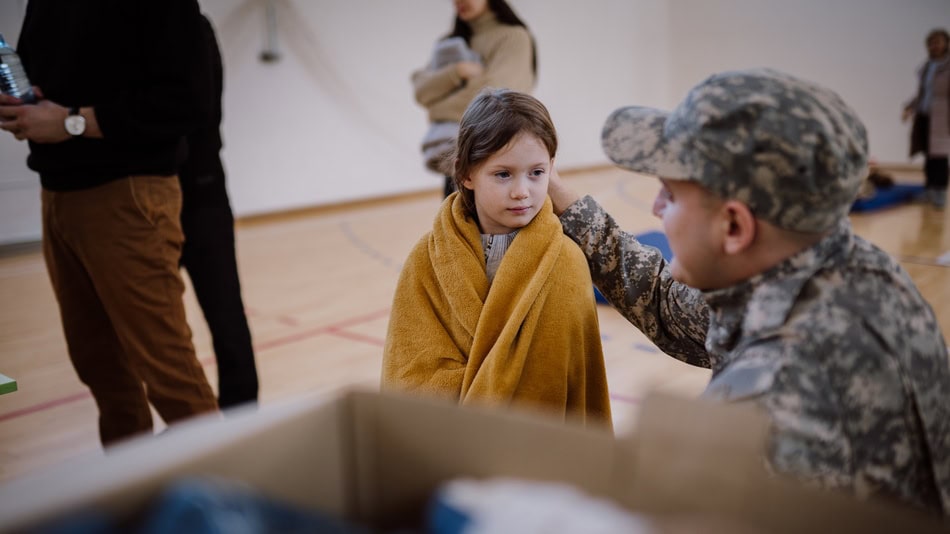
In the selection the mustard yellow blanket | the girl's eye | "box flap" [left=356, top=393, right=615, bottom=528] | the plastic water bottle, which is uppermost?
the plastic water bottle

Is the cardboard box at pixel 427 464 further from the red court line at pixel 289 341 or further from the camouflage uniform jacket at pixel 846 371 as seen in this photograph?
the red court line at pixel 289 341

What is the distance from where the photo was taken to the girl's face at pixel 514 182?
1653 mm

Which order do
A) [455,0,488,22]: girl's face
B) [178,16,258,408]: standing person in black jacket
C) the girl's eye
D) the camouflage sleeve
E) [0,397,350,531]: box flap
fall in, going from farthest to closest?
[455,0,488,22]: girl's face < [178,16,258,408]: standing person in black jacket < the camouflage sleeve < the girl's eye < [0,397,350,531]: box flap

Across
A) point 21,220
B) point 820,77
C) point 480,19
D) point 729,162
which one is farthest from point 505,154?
point 820,77

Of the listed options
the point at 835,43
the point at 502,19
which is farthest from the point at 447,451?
the point at 835,43

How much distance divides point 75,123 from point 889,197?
7.58 metres

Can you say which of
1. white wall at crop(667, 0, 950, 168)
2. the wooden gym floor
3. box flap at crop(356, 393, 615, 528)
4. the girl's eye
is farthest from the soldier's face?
white wall at crop(667, 0, 950, 168)

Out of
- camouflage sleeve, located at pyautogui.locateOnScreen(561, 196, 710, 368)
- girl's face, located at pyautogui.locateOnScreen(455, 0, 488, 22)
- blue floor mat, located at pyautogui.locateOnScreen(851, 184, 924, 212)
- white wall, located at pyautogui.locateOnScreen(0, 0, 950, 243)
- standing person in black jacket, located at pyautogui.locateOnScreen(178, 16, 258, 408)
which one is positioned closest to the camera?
camouflage sleeve, located at pyautogui.locateOnScreen(561, 196, 710, 368)

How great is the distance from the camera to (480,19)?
3.13 m

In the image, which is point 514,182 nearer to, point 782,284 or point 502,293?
point 502,293

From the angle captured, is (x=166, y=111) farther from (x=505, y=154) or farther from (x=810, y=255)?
(x=810, y=255)

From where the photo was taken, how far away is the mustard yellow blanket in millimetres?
1597

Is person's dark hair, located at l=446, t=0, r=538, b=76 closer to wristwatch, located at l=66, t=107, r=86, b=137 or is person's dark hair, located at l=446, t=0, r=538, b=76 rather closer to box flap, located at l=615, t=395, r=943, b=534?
wristwatch, located at l=66, t=107, r=86, b=137

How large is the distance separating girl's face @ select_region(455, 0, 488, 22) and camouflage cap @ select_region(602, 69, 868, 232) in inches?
88.3
